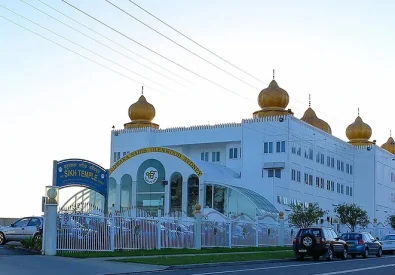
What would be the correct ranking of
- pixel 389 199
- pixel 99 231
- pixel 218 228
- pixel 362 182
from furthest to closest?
pixel 389 199
pixel 362 182
pixel 218 228
pixel 99 231

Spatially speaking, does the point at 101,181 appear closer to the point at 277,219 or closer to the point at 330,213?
the point at 277,219

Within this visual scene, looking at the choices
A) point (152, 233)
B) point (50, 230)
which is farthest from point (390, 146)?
point (50, 230)

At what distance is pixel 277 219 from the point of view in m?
46.6

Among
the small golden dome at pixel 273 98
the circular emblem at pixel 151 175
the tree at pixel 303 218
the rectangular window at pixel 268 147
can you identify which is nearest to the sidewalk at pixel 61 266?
the tree at pixel 303 218

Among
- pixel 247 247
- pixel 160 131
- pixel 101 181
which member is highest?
pixel 160 131

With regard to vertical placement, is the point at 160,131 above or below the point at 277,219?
above

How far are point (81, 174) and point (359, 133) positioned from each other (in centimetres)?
5677

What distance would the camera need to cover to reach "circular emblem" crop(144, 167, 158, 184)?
58.9 metres

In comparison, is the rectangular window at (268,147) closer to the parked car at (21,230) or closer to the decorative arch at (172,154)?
the decorative arch at (172,154)

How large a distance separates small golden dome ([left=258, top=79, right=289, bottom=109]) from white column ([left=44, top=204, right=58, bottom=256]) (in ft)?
142

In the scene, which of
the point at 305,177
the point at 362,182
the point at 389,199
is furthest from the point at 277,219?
the point at 389,199

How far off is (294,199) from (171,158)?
40.4 ft

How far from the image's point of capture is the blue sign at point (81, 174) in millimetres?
28516

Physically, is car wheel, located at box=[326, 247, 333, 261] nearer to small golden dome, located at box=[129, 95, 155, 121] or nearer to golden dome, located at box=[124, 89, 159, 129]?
golden dome, located at box=[124, 89, 159, 129]
